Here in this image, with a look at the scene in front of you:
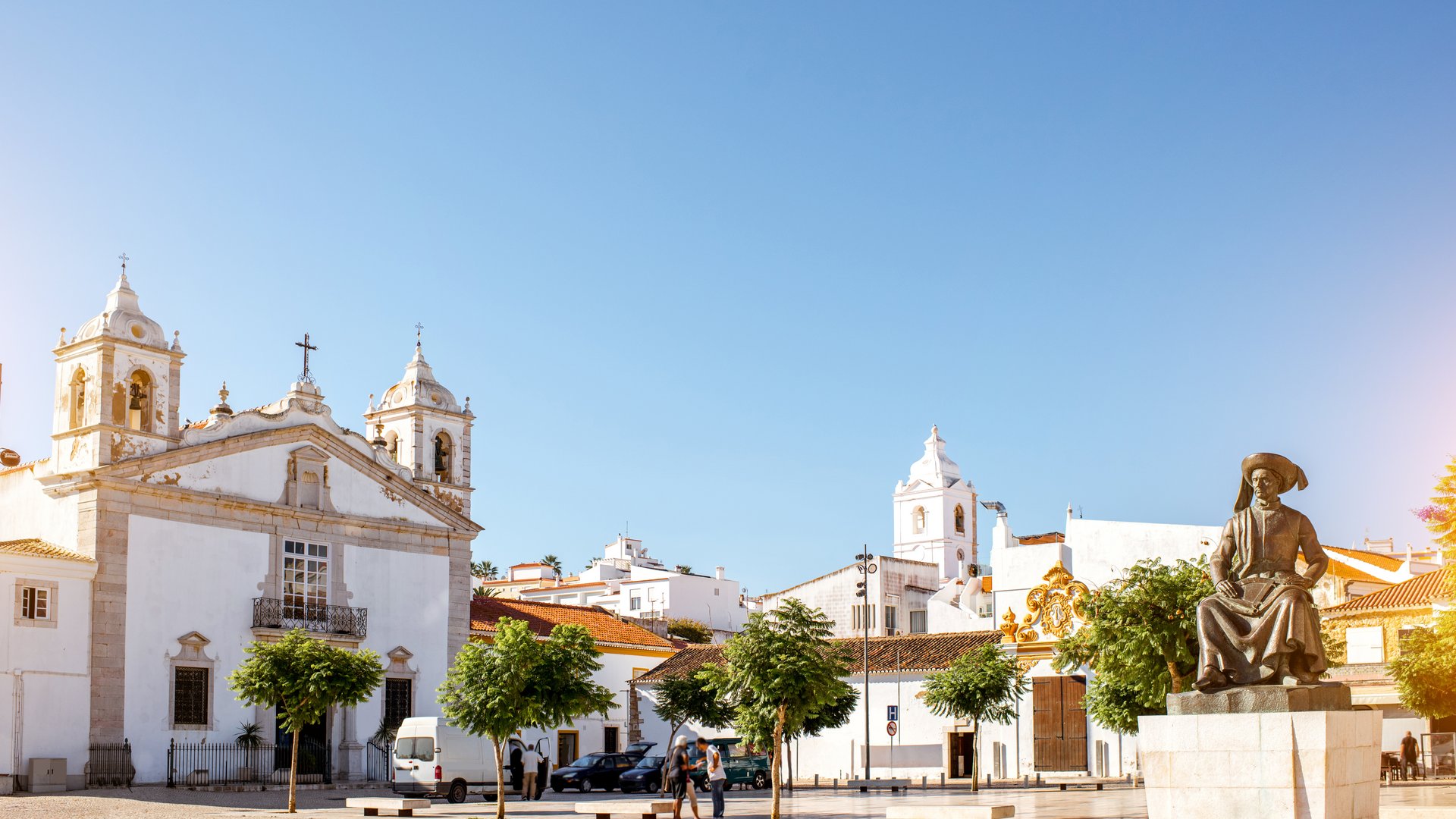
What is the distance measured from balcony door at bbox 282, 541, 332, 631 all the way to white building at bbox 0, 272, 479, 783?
0.15ft

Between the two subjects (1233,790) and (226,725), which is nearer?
(1233,790)

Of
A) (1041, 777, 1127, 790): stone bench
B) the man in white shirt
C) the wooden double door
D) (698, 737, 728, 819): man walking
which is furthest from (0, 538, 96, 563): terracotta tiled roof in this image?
the wooden double door

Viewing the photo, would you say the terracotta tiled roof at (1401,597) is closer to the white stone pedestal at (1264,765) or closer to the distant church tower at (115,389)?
the white stone pedestal at (1264,765)

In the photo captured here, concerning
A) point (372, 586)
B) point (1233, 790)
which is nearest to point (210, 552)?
point (372, 586)

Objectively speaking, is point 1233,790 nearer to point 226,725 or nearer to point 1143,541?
point 226,725

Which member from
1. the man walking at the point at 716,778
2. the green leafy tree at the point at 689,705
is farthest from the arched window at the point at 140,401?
the man walking at the point at 716,778

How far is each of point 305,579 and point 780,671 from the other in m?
21.4

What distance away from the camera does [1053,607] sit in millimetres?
42344

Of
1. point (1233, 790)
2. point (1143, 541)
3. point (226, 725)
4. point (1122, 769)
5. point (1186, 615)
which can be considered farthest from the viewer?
point (1143, 541)

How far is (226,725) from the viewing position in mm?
37938

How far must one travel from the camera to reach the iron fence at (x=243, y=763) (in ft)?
119

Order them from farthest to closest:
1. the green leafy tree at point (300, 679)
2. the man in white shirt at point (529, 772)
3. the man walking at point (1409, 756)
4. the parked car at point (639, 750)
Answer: the parked car at point (639, 750)
the man walking at point (1409, 756)
the man in white shirt at point (529, 772)
the green leafy tree at point (300, 679)

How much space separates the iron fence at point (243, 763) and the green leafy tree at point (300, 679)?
566cm

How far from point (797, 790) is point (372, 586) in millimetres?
13439
